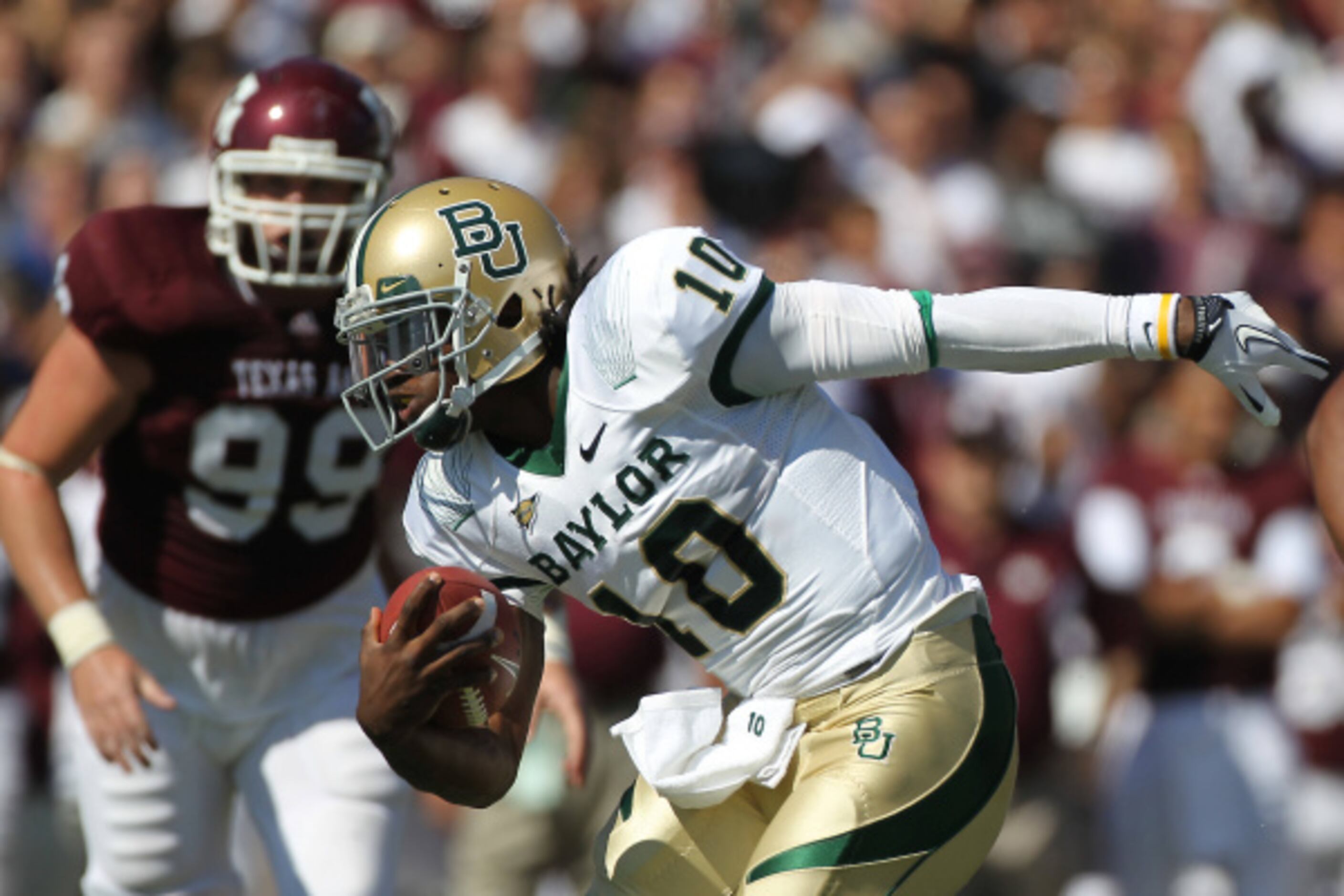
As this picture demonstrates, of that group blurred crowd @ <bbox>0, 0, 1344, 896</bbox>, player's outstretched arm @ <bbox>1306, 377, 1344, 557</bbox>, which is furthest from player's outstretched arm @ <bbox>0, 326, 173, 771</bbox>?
player's outstretched arm @ <bbox>1306, 377, 1344, 557</bbox>

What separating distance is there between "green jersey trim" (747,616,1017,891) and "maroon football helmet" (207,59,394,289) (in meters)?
1.60

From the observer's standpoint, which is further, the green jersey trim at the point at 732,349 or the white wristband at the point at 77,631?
the white wristband at the point at 77,631

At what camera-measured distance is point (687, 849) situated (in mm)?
3373

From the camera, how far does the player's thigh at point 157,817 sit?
4273mm

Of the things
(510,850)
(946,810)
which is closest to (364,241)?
(946,810)

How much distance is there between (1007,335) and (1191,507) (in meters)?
3.18

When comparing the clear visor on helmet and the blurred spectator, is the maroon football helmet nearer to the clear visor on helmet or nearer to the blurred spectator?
the clear visor on helmet

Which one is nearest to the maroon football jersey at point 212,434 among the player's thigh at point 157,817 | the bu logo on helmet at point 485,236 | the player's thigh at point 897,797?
the player's thigh at point 157,817

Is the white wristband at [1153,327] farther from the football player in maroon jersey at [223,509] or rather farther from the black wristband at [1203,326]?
the football player in maroon jersey at [223,509]

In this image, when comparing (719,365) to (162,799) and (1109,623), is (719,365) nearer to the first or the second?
(162,799)

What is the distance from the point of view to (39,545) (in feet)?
13.7

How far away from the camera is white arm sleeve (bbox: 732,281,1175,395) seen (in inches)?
124

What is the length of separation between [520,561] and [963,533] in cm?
286

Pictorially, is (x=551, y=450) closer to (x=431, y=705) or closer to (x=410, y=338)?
(x=410, y=338)
